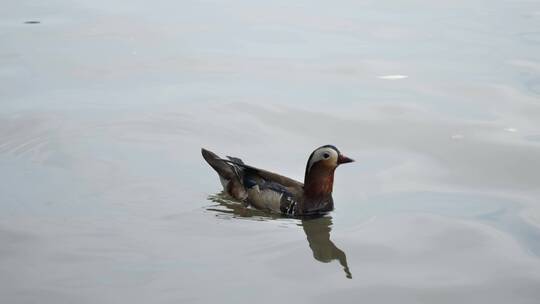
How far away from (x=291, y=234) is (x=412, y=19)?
388 inches

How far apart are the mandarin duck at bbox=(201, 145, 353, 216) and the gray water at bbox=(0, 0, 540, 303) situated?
19cm

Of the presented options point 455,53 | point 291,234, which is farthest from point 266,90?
point 291,234

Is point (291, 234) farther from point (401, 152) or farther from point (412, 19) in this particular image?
point (412, 19)

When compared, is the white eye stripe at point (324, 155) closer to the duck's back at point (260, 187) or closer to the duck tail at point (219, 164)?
the duck's back at point (260, 187)

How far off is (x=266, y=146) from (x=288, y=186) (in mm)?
1702

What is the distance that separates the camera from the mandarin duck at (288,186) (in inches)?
404

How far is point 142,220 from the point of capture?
9.64m

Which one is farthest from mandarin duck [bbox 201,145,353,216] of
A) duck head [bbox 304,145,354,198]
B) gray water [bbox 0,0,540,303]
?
gray water [bbox 0,0,540,303]

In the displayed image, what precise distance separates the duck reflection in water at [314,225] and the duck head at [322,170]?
0.28m

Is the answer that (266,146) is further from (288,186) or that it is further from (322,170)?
(322,170)

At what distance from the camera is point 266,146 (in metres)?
12.1

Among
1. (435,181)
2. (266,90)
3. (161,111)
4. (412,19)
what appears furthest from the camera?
(412,19)

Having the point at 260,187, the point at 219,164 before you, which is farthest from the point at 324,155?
the point at 219,164

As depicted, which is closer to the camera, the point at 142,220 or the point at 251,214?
the point at 142,220
